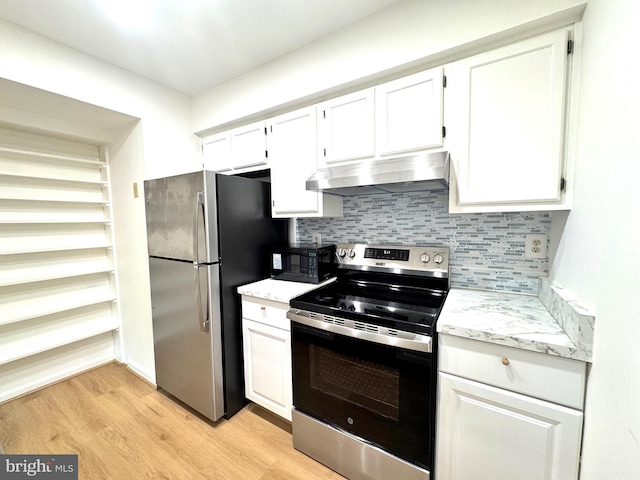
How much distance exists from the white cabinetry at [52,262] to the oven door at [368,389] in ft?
7.35

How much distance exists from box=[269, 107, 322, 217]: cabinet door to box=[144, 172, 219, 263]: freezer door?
50cm

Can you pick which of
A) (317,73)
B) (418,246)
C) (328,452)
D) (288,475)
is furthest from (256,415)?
(317,73)

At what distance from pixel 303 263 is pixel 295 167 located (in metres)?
0.71

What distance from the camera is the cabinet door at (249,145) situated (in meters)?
2.06

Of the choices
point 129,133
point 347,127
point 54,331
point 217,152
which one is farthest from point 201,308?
point 54,331

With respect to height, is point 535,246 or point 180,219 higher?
point 180,219

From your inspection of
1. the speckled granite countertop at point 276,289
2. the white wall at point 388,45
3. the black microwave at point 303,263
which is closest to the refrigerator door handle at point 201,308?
the speckled granite countertop at point 276,289

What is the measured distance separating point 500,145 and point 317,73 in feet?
3.93

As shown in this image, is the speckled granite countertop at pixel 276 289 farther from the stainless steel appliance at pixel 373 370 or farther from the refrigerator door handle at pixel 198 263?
the refrigerator door handle at pixel 198 263

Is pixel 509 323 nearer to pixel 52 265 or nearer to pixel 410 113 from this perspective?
pixel 410 113

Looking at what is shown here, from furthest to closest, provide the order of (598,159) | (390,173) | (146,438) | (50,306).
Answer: (50,306)
(146,438)
(390,173)
(598,159)

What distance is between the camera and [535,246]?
1.45 meters

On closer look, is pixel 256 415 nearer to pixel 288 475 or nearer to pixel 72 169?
pixel 288 475

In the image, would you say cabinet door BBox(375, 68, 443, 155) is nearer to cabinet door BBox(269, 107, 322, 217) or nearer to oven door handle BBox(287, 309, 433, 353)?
cabinet door BBox(269, 107, 322, 217)
